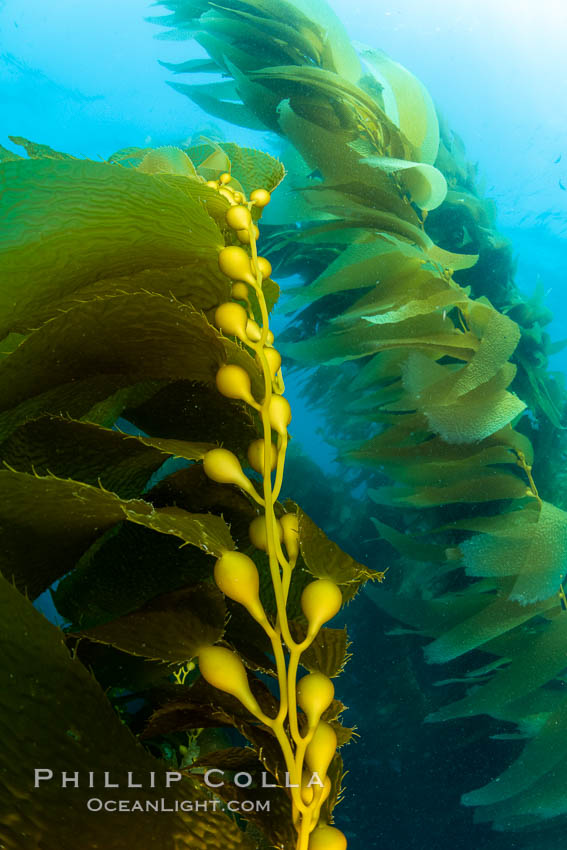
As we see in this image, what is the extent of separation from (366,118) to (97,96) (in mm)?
5970

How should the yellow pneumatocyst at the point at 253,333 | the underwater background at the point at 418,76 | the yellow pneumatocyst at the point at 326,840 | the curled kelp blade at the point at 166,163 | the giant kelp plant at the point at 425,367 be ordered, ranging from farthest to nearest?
the underwater background at the point at 418,76 < the giant kelp plant at the point at 425,367 < the curled kelp blade at the point at 166,163 < the yellow pneumatocyst at the point at 253,333 < the yellow pneumatocyst at the point at 326,840

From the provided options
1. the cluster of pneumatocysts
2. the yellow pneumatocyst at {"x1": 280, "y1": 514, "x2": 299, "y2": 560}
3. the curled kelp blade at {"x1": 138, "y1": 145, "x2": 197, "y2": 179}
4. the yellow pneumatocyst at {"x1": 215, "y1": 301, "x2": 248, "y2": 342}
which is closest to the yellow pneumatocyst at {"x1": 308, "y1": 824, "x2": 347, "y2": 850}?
the cluster of pneumatocysts

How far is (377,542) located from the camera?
135 centimetres

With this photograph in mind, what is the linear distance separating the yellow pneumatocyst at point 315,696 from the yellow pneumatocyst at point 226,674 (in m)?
0.02

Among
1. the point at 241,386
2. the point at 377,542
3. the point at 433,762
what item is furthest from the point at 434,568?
the point at 241,386

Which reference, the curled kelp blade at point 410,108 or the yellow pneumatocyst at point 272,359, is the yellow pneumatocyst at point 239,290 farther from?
the curled kelp blade at point 410,108

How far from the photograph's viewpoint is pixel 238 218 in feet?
0.97

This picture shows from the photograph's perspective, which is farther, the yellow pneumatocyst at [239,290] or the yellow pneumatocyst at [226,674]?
the yellow pneumatocyst at [239,290]

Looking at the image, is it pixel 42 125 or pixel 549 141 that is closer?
pixel 549 141

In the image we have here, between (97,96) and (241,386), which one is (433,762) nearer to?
(241,386)

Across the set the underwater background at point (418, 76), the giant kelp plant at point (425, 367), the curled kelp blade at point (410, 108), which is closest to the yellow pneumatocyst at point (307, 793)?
the giant kelp plant at point (425, 367)

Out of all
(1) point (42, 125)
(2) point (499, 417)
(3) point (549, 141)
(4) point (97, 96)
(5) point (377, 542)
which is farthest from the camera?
(1) point (42, 125)

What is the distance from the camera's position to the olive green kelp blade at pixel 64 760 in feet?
0.58

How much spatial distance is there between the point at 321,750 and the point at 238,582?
2.6 inches
